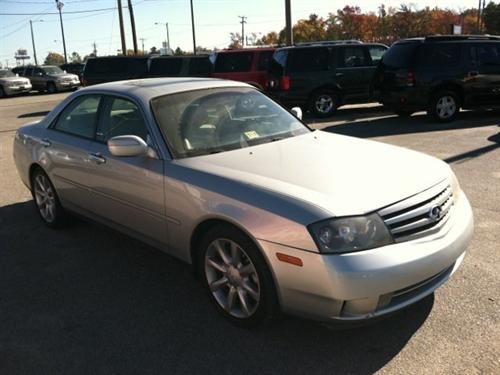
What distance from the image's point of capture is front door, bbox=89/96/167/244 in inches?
147

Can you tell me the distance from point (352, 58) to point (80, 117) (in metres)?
10.2

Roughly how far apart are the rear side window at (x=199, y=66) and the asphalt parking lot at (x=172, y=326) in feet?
42.5

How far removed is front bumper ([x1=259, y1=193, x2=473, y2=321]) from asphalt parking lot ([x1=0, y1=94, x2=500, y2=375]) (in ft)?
1.04

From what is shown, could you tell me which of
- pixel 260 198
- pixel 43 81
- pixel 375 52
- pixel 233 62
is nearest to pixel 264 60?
pixel 233 62

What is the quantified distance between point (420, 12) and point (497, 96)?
69.4m

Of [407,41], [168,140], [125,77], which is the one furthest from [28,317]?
[125,77]

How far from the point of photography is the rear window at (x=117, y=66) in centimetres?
1889

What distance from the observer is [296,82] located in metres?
13.1

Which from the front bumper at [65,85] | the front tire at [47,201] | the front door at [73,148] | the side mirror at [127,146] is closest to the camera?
the side mirror at [127,146]

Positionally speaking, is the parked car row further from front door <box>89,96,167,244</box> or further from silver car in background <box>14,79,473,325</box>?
front door <box>89,96,167,244</box>

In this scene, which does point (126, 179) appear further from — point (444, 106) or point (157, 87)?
point (444, 106)

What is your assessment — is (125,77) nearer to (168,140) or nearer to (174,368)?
(168,140)

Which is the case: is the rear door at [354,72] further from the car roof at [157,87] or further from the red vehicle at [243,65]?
the car roof at [157,87]

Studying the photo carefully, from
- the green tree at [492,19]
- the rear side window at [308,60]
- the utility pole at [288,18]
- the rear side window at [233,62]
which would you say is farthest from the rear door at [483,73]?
the green tree at [492,19]
